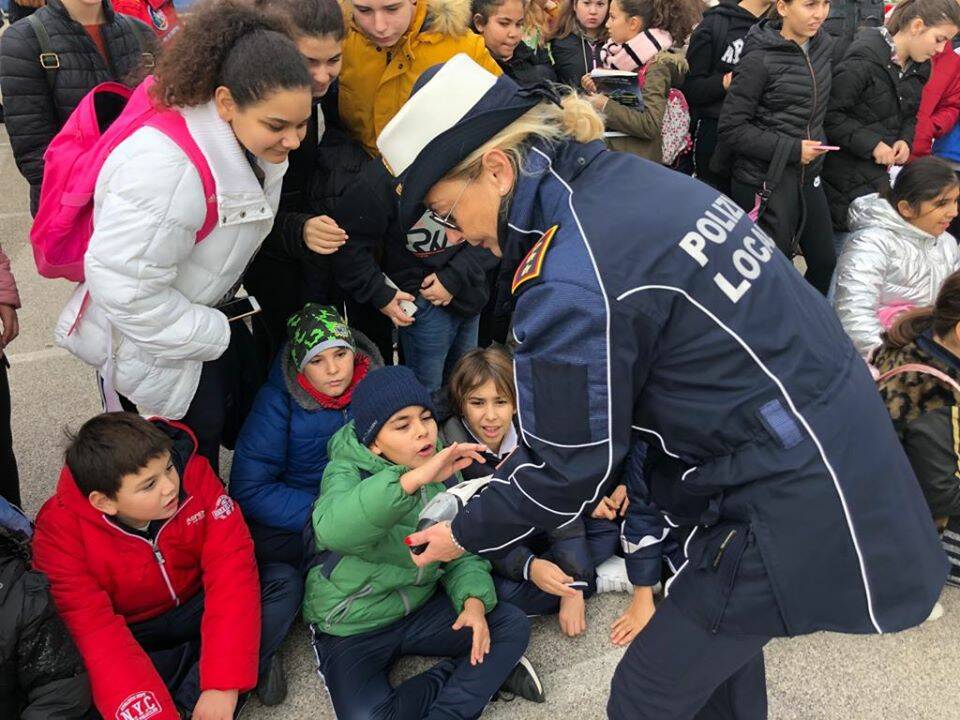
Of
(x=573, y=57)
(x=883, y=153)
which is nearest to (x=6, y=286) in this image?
(x=573, y=57)

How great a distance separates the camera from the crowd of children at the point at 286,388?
207 centimetres

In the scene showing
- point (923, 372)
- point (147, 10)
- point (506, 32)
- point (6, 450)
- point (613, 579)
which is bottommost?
point (613, 579)

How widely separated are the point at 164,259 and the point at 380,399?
686mm

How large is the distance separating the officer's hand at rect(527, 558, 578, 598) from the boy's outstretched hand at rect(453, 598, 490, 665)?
8.5 inches

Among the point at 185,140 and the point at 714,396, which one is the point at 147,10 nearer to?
the point at 185,140

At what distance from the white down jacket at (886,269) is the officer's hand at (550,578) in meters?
1.82

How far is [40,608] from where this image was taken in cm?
206

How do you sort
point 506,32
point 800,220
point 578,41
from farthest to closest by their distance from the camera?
point 578,41, point 800,220, point 506,32

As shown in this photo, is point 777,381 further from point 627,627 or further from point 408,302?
point 408,302

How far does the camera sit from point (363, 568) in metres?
2.38

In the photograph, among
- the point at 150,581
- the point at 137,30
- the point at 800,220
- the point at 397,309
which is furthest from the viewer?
the point at 800,220

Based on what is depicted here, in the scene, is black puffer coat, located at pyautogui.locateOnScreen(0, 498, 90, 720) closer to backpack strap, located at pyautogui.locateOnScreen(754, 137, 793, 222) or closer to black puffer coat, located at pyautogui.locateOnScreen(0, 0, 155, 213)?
black puffer coat, located at pyautogui.locateOnScreen(0, 0, 155, 213)

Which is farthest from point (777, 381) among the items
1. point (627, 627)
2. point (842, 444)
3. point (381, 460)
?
point (627, 627)

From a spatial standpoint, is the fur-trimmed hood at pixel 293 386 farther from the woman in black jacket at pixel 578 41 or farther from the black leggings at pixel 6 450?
the woman in black jacket at pixel 578 41
